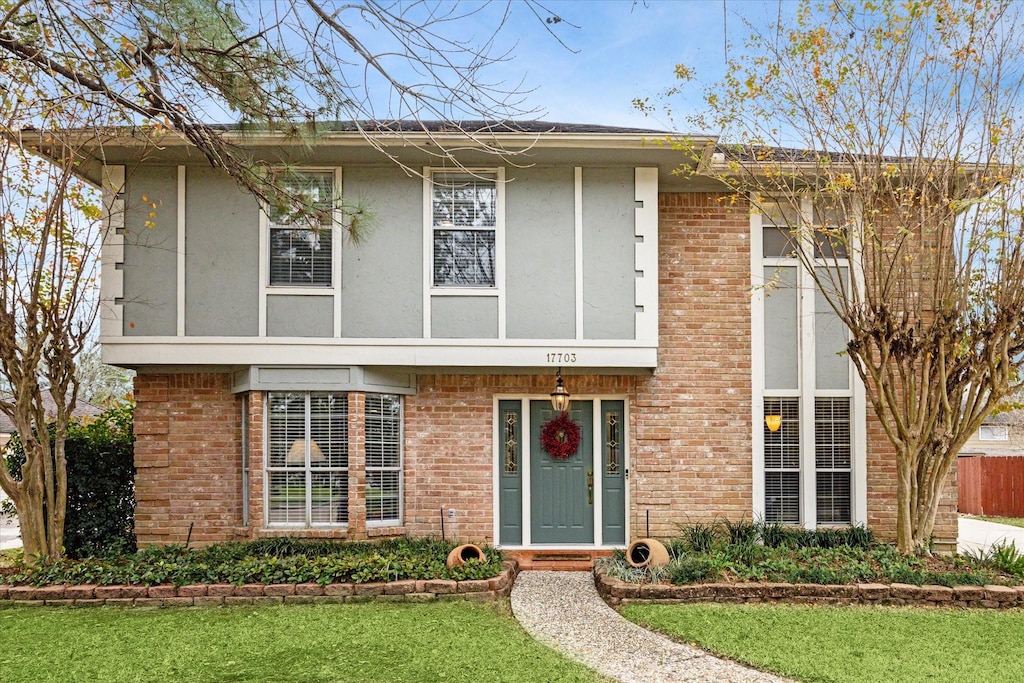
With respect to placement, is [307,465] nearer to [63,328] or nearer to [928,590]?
[63,328]

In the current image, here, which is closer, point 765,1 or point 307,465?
A: point 765,1

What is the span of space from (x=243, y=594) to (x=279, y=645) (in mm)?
1548

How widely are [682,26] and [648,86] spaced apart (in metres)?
0.77

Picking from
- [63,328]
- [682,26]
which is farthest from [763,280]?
[63,328]

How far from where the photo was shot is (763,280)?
31.7ft

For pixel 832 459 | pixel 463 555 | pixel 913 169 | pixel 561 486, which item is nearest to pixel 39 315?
pixel 463 555

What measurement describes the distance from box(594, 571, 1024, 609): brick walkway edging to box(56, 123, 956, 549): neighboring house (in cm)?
206

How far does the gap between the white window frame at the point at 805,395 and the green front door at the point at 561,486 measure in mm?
2106

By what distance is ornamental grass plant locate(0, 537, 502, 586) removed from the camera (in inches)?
299

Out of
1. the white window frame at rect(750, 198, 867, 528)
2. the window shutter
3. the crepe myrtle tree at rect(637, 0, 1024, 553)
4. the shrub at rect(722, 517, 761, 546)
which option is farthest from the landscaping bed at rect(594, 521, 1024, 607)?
the window shutter

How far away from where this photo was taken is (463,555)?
8.12 metres

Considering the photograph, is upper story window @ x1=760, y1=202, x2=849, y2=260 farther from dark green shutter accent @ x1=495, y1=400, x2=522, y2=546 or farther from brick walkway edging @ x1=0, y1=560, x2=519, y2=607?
brick walkway edging @ x1=0, y1=560, x2=519, y2=607

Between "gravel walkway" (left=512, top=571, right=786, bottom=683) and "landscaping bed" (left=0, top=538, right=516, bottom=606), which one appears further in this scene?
"landscaping bed" (left=0, top=538, right=516, bottom=606)

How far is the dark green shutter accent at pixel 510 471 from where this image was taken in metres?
9.61
